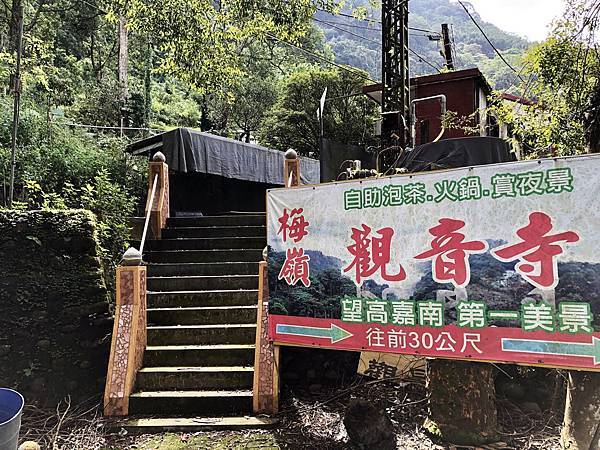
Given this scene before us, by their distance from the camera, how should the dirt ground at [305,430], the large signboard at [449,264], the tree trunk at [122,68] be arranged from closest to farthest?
the large signboard at [449,264]
the dirt ground at [305,430]
the tree trunk at [122,68]

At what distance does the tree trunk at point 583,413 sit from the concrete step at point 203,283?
11.7 feet

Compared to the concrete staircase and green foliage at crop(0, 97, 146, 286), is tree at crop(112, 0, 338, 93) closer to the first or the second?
green foliage at crop(0, 97, 146, 286)

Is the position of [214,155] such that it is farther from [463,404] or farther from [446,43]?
[446,43]

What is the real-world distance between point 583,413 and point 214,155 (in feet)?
27.1

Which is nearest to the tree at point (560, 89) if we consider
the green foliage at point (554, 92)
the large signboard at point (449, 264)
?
the green foliage at point (554, 92)

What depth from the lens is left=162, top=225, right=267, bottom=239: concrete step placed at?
7.22 m

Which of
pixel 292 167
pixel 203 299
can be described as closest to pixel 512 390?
pixel 203 299

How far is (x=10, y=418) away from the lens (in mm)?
2756

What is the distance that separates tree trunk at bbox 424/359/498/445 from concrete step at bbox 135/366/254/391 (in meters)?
1.82

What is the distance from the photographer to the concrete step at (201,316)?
5.46 metres

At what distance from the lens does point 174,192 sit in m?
10.6

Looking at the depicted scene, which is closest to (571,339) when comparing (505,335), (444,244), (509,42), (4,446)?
(505,335)

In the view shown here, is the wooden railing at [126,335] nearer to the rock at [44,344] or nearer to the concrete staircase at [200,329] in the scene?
the concrete staircase at [200,329]

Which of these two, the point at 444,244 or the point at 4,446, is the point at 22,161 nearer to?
the point at 4,446
